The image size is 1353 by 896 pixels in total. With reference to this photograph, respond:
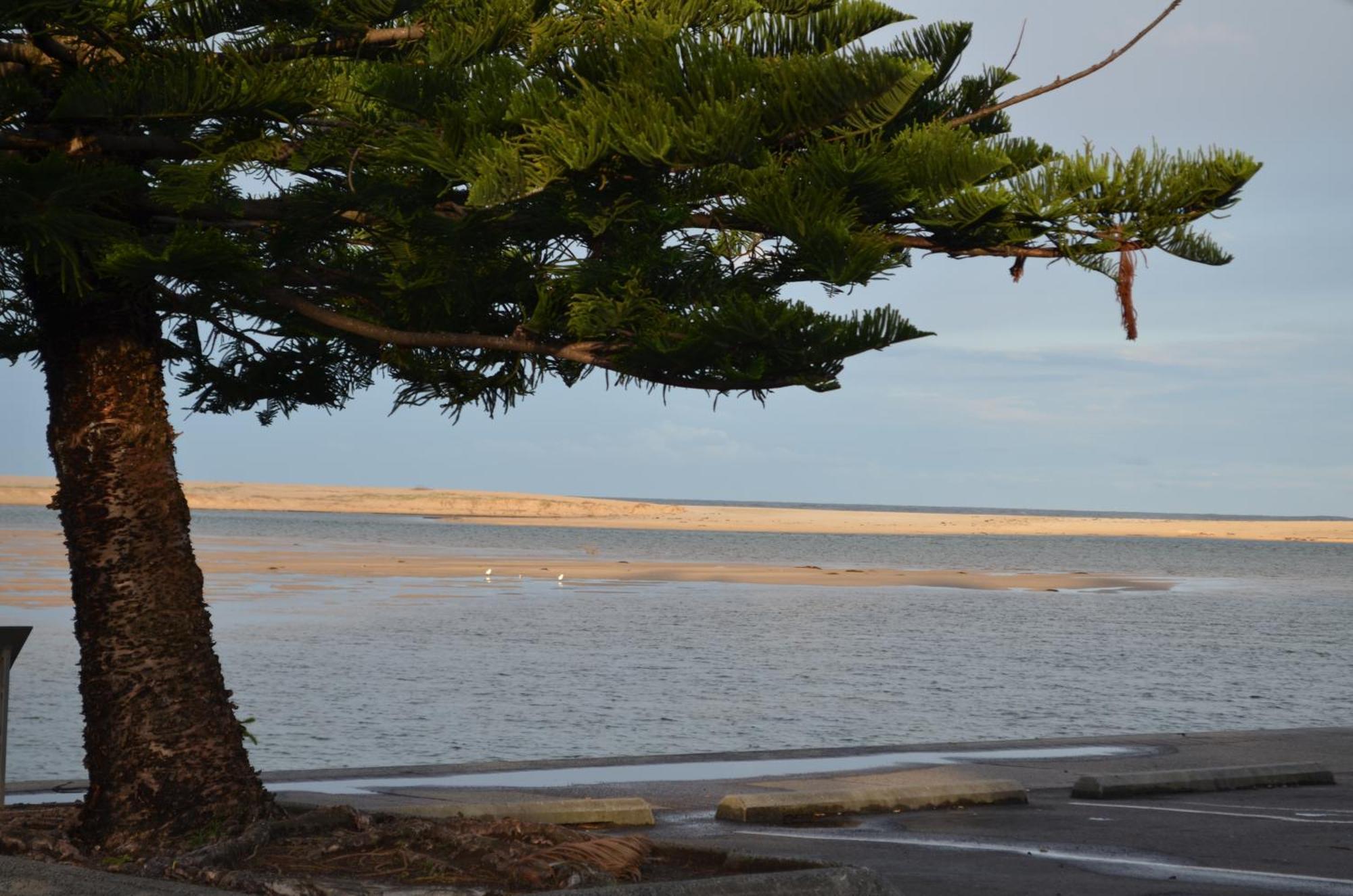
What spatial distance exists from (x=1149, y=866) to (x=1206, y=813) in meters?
2.27

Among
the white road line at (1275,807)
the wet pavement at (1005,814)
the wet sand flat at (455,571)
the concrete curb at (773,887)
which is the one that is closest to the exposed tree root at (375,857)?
the concrete curb at (773,887)

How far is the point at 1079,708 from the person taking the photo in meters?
20.0

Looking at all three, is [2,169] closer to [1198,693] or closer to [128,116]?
[128,116]

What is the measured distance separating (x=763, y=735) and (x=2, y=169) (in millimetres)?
12742

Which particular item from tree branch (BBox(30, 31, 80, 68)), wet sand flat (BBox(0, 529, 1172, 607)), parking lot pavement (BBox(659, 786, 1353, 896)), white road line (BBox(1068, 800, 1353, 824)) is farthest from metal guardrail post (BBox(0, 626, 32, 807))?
wet sand flat (BBox(0, 529, 1172, 607))

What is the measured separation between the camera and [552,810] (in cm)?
859

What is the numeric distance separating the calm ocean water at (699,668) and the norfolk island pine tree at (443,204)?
6952 mm

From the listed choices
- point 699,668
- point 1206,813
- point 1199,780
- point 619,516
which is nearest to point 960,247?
point 1206,813

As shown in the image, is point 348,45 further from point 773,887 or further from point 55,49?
point 773,887

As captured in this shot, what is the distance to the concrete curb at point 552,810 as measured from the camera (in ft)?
27.3

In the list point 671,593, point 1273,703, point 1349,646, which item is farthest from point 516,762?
point 671,593

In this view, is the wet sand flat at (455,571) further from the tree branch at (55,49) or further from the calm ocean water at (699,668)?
the tree branch at (55,49)

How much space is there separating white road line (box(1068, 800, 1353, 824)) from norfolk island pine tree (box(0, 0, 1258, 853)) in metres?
5.18

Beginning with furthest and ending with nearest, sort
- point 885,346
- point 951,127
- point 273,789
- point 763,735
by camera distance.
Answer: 1. point 763,735
2. point 273,789
3. point 951,127
4. point 885,346
